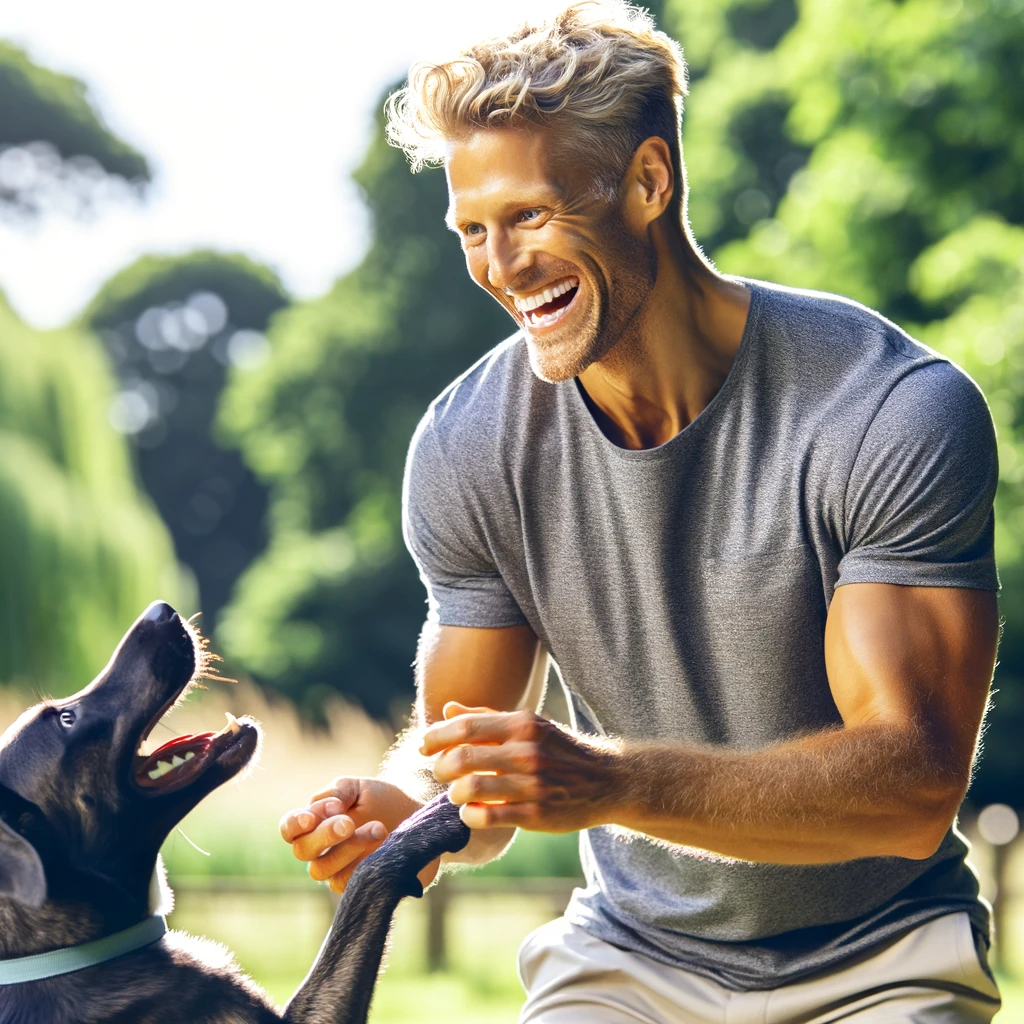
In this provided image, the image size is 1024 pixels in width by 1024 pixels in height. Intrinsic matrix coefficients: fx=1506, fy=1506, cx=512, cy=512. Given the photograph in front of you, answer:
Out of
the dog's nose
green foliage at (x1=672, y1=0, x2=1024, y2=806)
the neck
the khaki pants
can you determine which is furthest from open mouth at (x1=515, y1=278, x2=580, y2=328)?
green foliage at (x1=672, y1=0, x2=1024, y2=806)

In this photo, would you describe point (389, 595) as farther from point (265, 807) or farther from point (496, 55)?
point (496, 55)

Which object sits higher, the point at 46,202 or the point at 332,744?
the point at 46,202

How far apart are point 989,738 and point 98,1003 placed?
34.0ft

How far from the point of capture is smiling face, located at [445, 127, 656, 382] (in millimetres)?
2482

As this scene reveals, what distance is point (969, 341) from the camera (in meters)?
8.05

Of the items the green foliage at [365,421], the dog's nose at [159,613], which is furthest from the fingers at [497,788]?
the green foliage at [365,421]

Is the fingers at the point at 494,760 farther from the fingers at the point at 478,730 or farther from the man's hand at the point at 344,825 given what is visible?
the man's hand at the point at 344,825

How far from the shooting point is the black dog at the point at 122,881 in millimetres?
2555

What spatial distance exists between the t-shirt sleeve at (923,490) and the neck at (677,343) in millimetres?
355

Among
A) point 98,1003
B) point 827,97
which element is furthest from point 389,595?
point 98,1003

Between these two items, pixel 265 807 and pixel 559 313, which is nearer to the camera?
pixel 559 313

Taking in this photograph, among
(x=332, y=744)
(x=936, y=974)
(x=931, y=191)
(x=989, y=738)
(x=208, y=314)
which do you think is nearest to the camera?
(x=936, y=974)

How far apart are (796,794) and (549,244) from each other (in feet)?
3.20

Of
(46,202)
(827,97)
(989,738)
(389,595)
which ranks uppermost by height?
(827,97)
